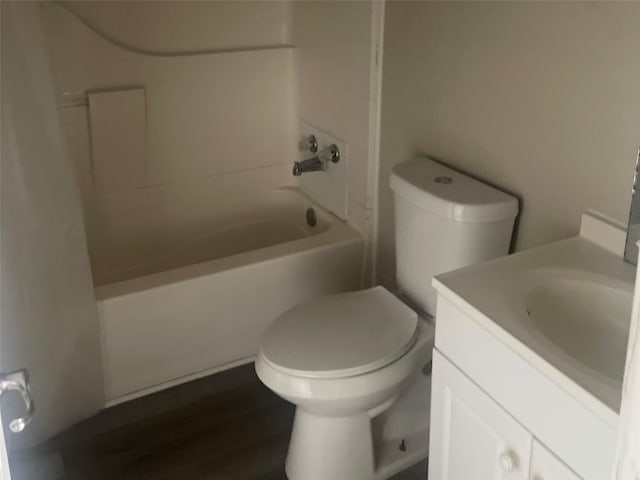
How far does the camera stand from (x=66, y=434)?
2322 mm

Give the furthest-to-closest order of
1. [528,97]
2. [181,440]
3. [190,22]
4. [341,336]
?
[190,22], [181,440], [341,336], [528,97]

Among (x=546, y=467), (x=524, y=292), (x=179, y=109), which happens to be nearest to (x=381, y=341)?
(x=524, y=292)

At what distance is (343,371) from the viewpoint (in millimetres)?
1856

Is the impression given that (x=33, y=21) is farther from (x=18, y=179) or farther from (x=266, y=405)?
(x=266, y=405)

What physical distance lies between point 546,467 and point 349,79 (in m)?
1.55

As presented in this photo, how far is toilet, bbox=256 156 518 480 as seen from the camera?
74.0 inches

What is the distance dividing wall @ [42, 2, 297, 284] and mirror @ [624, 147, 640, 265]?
169cm

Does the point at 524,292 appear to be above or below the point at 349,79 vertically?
below

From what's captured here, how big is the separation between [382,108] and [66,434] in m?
1.40

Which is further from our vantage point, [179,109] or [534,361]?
[179,109]

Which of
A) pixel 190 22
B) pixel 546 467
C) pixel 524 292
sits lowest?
pixel 546 467

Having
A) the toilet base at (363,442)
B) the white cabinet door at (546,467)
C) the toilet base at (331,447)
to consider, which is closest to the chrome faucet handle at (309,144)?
the toilet base at (363,442)

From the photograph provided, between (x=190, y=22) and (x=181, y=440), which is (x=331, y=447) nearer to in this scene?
(x=181, y=440)

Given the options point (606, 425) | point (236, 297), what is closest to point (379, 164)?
point (236, 297)
